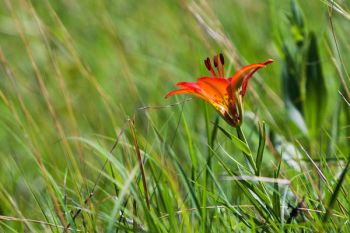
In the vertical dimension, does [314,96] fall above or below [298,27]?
below

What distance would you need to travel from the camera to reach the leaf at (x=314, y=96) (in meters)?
2.16

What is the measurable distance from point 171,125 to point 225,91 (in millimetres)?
1070

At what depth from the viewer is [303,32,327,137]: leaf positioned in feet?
7.08

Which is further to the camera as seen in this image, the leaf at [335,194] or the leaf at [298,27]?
the leaf at [298,27]

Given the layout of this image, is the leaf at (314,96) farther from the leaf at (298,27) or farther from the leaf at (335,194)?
the leaf at (335,194)

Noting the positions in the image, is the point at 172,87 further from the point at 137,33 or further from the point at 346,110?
the point at 346,110

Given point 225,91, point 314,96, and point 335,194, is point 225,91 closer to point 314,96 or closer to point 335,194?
point 335,194

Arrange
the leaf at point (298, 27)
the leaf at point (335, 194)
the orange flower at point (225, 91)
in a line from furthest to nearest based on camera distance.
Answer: the leaf at point (298, 27), the orange flower at point (225, 91), the leaf at point (335, 194)

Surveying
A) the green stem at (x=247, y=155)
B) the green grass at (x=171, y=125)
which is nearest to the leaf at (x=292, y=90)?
the green grass at (x=171, y=125)

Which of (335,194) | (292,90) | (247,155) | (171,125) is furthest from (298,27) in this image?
(335,194)

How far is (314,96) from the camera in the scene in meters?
2.18

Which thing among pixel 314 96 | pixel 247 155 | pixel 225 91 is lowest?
pixel 314 96

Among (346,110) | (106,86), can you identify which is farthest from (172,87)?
(346,110)

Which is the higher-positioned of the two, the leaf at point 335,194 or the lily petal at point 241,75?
the lily petal at point 241,75
